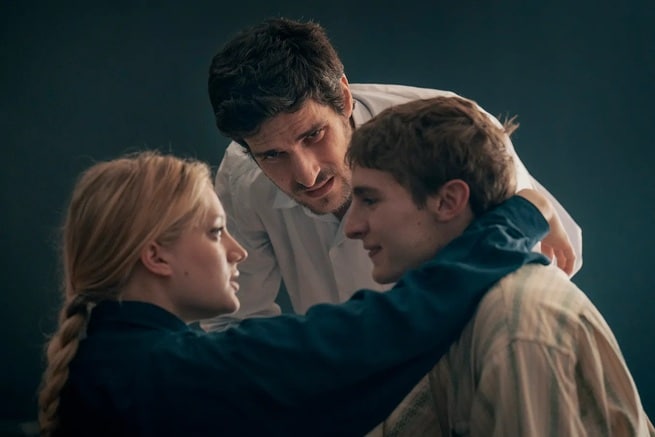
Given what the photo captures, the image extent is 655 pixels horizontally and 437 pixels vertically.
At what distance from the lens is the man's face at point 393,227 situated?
4.93ft

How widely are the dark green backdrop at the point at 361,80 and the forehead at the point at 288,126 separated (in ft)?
3.40

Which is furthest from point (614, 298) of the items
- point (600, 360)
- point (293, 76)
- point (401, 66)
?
point (600, 360)

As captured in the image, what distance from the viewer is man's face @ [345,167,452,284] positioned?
1502 mm

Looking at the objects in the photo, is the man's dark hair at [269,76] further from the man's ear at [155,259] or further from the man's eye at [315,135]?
the man's ear at [155,259]

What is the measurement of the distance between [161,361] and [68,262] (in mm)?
263

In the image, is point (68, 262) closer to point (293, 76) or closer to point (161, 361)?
point (161, 361)

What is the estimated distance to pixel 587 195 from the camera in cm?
282

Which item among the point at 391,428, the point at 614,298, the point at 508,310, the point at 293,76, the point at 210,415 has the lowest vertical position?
the point at 614,298

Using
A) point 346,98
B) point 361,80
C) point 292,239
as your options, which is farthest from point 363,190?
point 361,80

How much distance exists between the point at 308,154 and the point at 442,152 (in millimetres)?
487

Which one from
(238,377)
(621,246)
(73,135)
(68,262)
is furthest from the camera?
(73,135)

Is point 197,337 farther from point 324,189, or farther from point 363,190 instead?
point 324,189

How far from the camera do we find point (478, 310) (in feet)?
4.38

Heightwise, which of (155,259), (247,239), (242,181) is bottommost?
(247,239)
